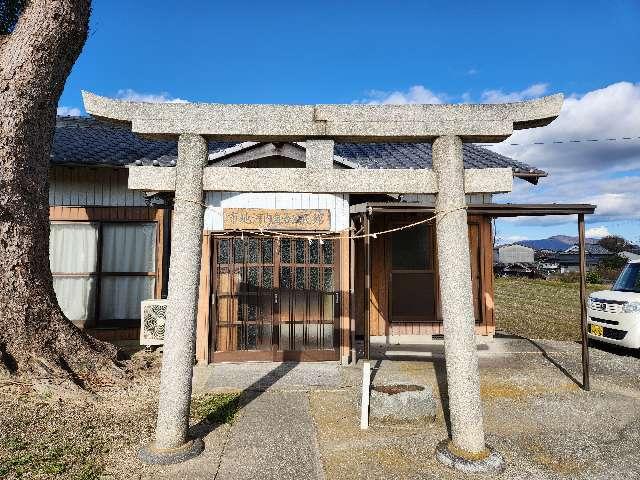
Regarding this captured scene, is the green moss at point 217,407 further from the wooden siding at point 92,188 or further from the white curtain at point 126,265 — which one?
the wooden siding at point 92,188

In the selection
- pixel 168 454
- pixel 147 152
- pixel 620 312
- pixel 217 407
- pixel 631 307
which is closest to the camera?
pixel 168 454

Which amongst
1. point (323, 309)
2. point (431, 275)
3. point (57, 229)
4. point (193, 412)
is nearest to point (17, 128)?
point (57, 229)

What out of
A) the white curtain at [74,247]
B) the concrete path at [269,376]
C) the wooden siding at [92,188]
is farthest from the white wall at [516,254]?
the white curtain at [74,247]

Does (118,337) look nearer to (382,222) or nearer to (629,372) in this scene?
(382,222)

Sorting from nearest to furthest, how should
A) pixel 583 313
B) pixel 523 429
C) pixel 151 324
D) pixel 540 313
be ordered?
pixel 523 429 < pixel 583 313 < pixel 151 324 < pixel 540 313

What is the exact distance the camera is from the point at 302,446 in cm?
430

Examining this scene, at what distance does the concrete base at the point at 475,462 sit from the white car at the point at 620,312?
6.22 metres

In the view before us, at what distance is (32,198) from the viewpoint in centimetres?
628

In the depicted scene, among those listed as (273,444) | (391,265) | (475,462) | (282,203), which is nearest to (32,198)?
(282,203)

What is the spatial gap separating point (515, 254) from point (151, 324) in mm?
65657

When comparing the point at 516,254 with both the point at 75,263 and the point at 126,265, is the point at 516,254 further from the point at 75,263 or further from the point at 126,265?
the point at 75,263

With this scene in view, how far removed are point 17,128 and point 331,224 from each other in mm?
5018

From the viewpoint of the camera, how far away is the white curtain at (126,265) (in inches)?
354

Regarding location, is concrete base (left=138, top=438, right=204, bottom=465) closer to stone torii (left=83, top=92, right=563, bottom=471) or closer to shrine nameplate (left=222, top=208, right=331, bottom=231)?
stone torii (left=83, top=92, right=563, bottom=471)
